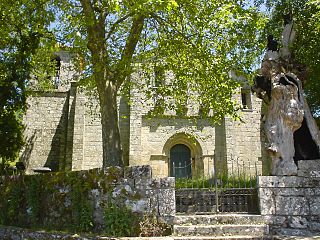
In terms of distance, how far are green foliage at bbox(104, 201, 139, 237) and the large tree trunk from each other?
287cm

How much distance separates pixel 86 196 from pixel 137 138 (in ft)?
40.7

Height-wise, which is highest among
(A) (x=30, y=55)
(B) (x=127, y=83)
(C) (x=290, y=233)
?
(A) (x=30, y=55)

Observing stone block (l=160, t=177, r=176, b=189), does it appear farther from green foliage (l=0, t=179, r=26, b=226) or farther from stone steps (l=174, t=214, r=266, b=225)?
green foliage (l=0, t=179, r=26, b=226)

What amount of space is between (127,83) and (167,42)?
7.81 ft

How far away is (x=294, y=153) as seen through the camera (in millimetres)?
6477

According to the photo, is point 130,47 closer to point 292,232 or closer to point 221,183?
point 221,183

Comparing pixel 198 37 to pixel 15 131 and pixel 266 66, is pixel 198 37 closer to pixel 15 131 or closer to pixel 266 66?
pixel 266 66

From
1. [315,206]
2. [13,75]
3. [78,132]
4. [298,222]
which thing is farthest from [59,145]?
[315,206]

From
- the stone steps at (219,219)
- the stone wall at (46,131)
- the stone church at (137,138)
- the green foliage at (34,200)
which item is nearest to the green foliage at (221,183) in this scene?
the stone steps at (219,219)

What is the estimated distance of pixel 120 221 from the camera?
229 inches

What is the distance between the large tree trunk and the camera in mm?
8883

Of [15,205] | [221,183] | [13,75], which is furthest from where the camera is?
A: [13,75]

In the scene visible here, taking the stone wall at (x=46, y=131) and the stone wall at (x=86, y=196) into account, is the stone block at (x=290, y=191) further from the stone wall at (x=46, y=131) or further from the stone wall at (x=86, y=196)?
the stone wall at (x=46, y=131)

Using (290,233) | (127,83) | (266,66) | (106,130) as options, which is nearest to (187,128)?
(127,83)
